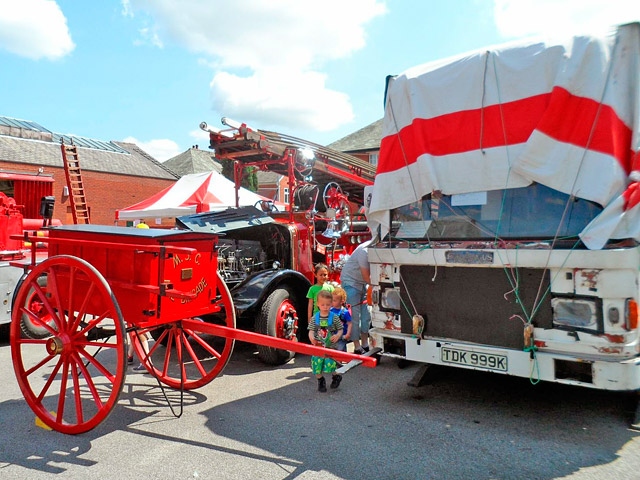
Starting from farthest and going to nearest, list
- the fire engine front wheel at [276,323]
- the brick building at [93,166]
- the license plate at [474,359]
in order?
the brick building at [93,166] < the fire engine front wheel at [276,323] < the license plate at [474,359]

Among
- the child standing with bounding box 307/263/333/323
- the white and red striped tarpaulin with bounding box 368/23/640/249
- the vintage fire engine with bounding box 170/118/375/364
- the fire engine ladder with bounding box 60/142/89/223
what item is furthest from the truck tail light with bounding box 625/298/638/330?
the fire engine ladder with bounding box 60/142/89/223

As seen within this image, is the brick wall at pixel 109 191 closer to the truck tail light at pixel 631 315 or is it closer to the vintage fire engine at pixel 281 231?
the vintage fire engine at pixel 281 231

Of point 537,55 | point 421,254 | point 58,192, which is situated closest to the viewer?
point 537,55

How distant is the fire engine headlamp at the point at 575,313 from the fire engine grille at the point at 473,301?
0.07 meters

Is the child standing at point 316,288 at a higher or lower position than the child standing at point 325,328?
higher

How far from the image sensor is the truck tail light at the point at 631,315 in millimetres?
3406

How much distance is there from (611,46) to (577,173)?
3.11 ft

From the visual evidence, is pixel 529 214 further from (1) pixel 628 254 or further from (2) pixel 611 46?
(2) pixel 611 46

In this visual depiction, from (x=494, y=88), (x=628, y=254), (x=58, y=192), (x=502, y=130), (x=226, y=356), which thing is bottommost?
(x=226, y=356)

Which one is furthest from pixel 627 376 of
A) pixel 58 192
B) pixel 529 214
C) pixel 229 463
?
pixel 58 192

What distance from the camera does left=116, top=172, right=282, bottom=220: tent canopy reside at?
14.9m

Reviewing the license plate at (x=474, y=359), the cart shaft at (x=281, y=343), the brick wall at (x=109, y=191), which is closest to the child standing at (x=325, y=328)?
the cart shaft at (x=281, y=343)

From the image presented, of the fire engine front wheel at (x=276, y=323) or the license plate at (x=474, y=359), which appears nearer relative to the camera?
the license plate at (x=474, y=359)

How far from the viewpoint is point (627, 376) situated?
3367 mm
